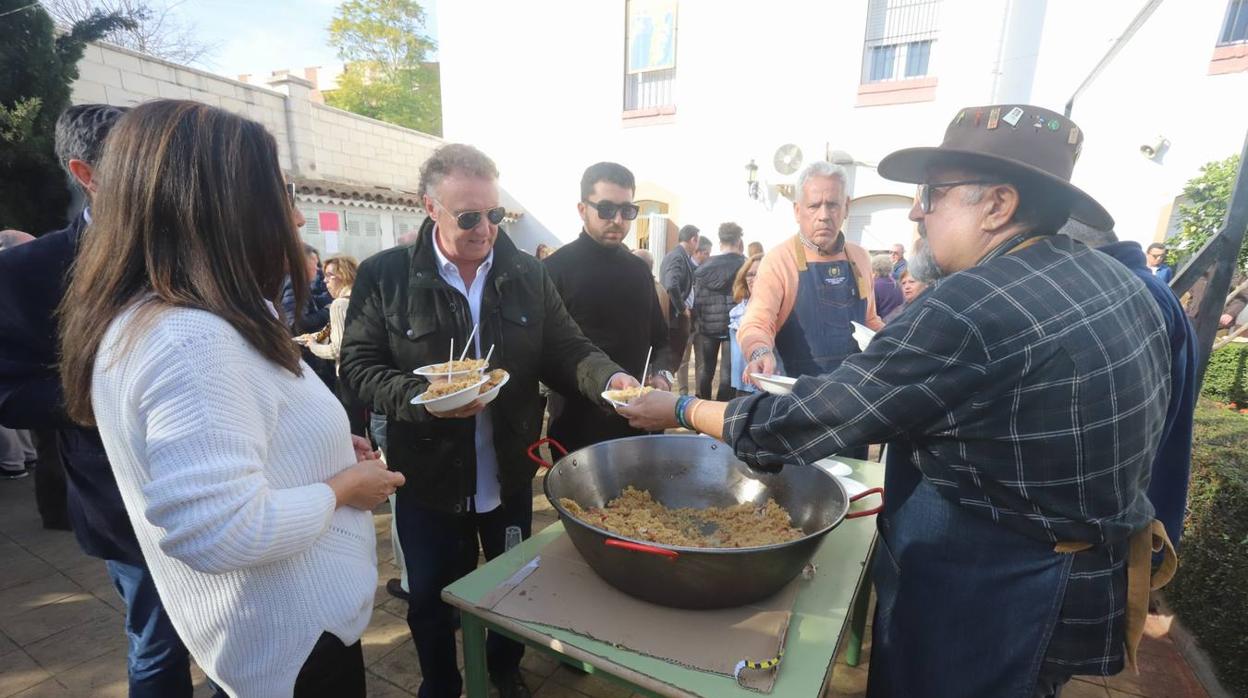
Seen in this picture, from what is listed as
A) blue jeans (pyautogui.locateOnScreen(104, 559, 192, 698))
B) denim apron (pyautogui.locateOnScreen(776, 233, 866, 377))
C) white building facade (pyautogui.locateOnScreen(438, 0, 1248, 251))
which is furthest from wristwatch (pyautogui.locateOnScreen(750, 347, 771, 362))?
white building facade (pyautogui.locateOnScreen(438, 0, 1248, 251))

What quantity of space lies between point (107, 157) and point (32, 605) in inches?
127

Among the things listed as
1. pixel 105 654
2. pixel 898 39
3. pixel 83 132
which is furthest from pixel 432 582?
pixel 898 39

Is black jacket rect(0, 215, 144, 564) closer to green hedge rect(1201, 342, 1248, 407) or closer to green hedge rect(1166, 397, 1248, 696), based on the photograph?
green hedge rect(1166, 397, 1248, 696)

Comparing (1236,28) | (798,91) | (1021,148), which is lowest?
(1021,148)

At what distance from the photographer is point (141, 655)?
156cm

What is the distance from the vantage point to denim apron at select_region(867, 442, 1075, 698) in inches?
47.2

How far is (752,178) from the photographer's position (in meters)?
9.90

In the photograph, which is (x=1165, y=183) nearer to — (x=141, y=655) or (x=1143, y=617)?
(x=1143, y=617)

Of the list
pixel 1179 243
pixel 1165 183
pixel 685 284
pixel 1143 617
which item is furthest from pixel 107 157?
pixel 1165 183

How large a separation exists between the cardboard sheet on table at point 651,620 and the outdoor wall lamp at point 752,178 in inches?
368

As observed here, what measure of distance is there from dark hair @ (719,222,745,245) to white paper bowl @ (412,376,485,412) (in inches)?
172

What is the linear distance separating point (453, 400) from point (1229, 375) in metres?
7.50

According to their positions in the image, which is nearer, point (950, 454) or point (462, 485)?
point (950, 454)

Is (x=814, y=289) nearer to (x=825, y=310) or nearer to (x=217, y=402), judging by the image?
(x=825, y=310)
